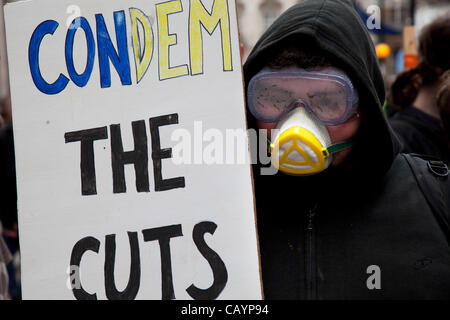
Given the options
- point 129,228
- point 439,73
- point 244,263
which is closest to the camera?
point 244,263

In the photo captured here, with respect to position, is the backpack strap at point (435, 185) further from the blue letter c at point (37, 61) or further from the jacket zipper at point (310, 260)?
the blue letter c at point (37, 61)

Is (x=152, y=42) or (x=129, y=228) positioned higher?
(x=152, y=42)

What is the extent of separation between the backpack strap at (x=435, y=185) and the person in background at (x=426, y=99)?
1.16 meters

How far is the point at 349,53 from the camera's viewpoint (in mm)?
1758

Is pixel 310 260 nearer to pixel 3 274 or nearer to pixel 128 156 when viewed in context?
pixel 128 156

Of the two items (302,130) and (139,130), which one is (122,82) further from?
(302,130)

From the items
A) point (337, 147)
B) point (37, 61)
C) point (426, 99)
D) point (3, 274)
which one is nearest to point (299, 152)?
point (337, 147)

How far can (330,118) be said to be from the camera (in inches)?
70.0

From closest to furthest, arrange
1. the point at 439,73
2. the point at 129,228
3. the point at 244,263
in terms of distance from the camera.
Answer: the point at 244,263 → the point at 129,228 → the point at 439,73

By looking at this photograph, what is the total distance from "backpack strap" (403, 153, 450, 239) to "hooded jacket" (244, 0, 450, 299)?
0.02 m

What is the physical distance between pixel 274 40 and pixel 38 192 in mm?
873

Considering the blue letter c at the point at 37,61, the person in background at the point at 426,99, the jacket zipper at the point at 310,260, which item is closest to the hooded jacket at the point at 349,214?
the jacket zipper at the point at 310,260

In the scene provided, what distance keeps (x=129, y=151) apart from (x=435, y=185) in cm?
95
